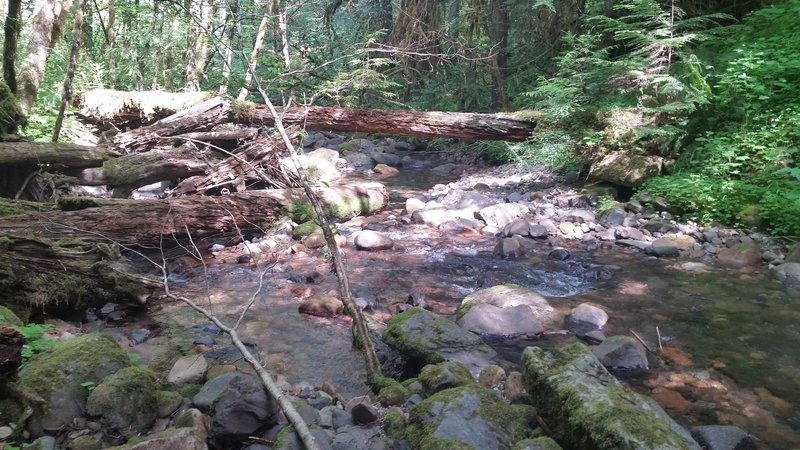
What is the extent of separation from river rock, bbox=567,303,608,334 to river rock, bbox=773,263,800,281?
8.24 feet

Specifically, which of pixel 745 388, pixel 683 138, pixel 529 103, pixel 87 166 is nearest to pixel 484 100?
pixel 529 103

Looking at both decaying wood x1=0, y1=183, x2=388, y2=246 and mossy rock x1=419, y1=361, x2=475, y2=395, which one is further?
decaying wood x1=0, y1=183, x2=388, y2=246

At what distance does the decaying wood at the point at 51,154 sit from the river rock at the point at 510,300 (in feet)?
18.6

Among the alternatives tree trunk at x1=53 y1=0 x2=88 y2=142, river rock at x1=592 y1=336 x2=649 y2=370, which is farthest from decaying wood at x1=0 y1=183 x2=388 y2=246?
river rock at x1=592 y1=336 x2=649 y2=370

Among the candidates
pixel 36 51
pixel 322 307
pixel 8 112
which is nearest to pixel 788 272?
pixel 322 307

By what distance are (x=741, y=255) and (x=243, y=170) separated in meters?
7.19

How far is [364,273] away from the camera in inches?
260

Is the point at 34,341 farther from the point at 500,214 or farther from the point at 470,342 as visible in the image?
the point at 500,214

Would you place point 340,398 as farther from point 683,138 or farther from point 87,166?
point 683,138

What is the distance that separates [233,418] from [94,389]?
843 millimetres

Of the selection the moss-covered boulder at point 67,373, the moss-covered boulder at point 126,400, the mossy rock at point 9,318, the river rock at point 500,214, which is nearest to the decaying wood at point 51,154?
the mossy rock at point 9,318

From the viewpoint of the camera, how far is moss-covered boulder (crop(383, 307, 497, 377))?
4059mm

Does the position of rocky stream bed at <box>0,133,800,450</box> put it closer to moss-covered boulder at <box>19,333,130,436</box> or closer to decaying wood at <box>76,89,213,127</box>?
moss-covered boulder at <box>19,333,130,436</box>

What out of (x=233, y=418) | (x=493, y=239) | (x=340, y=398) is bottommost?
(x=493, y=239)
